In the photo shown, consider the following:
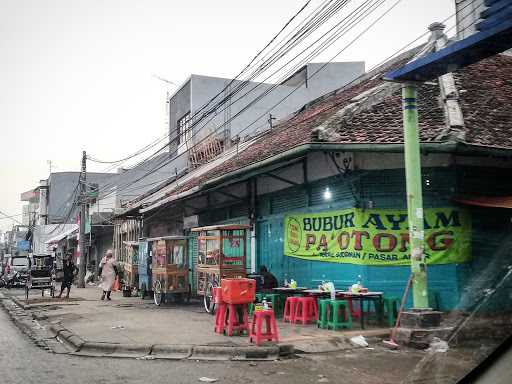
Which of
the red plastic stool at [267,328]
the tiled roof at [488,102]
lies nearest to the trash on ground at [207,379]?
the red plastic stool at [267,328]

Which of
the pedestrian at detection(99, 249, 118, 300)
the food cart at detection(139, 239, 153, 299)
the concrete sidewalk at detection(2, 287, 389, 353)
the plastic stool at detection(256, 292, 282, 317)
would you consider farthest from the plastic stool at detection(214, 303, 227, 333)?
the pedestrian at detection(99, 249, 118, 300)

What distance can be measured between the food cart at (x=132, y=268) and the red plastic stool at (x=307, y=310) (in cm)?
980

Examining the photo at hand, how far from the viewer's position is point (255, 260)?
1595cm

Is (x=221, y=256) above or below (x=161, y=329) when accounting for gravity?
above

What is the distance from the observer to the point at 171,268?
1547 centimetres

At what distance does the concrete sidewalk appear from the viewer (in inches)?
330

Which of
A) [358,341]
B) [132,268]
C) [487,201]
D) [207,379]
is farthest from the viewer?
[132,268]

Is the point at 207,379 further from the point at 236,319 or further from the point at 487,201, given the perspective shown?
the point at 487,201

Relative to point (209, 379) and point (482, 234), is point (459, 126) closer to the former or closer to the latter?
point (482, 234)

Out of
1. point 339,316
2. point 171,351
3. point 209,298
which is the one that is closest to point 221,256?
point 209,298

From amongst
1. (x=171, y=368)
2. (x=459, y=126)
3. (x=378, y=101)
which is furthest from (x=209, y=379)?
(x=378, y=101)

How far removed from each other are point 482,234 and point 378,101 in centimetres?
418

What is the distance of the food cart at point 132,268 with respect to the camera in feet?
63.0

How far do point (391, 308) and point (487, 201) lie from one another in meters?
3.17
